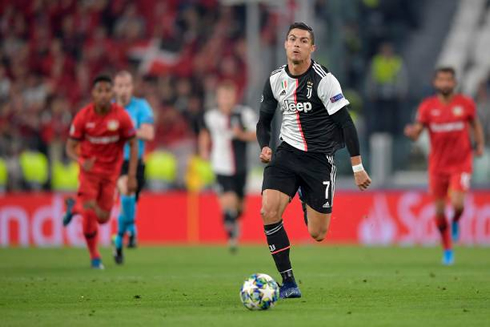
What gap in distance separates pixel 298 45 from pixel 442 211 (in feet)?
20.8

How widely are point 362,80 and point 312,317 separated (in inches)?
655

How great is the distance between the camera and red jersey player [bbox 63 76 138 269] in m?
13.6

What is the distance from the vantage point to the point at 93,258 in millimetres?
14266

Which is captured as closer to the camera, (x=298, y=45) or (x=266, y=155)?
(x=266, y=155)

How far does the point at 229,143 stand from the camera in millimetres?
19922

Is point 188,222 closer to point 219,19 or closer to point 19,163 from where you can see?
point 19,163

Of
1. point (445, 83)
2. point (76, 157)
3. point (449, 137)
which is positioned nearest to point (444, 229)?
point (449, 137)

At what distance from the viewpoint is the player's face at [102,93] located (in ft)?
43.9

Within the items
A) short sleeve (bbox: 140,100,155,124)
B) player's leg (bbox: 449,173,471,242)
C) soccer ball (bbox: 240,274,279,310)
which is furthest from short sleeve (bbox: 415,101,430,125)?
soccer ball (bbox: 240,274,279,310)

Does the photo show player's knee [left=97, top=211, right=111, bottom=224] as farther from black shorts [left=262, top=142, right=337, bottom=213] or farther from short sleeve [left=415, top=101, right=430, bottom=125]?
short sleeve [left=415, top=101, right=430, bottom=125]

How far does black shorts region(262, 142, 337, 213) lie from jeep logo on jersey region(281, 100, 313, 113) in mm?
369

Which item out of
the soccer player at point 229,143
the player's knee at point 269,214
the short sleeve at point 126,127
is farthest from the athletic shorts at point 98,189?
the soccer player at point 229,143

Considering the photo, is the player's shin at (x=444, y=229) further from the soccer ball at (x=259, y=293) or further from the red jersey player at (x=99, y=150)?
the soccer ball at (x=259, y=293)

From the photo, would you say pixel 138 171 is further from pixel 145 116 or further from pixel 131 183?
pixel 131 183
